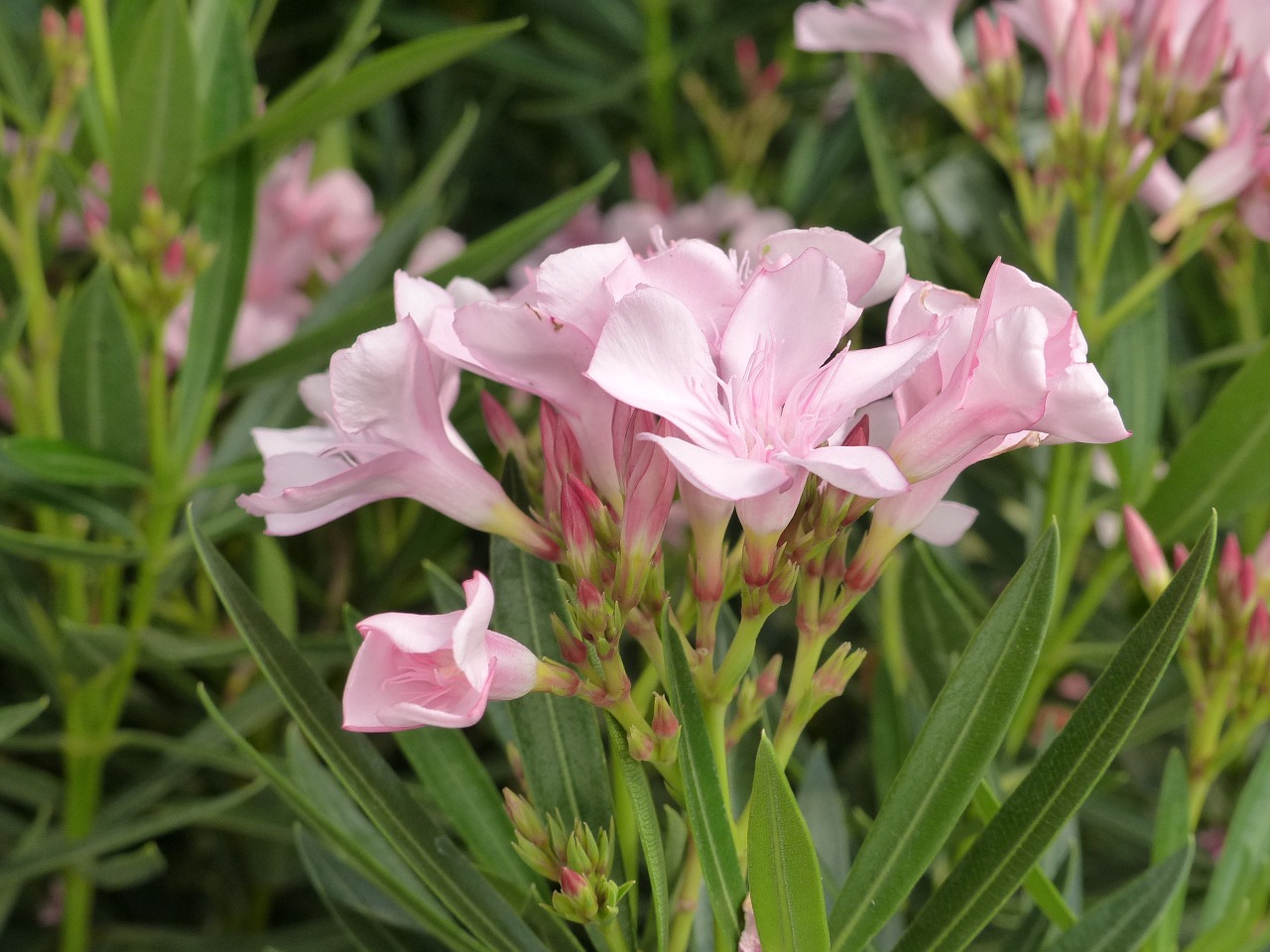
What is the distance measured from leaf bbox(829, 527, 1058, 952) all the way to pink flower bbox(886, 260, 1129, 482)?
54 mm

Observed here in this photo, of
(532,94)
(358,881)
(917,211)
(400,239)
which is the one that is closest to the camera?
(358,881)

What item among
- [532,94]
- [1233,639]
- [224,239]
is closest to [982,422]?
[1233,639]

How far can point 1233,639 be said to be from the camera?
83 cm

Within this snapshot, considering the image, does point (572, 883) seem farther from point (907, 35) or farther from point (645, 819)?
point (907, 35)

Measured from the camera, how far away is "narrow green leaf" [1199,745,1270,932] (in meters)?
0.78

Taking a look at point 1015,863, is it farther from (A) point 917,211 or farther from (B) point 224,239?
(A) point 917,211

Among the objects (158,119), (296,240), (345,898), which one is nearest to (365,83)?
(158,119)

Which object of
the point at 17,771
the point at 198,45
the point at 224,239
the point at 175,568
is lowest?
the point at 17,771

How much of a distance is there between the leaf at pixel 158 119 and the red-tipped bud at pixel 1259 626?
85 centimetres

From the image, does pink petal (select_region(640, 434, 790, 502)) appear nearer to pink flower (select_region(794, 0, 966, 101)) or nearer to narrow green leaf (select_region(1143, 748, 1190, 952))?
narrow green leaf (select_region(1143, 748, 1190, 952))

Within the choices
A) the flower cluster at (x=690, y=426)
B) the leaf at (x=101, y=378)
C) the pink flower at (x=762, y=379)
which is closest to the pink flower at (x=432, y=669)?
the flower cluster at (x=690, y=426)

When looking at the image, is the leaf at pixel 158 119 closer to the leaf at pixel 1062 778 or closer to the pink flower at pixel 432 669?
the pink flower at pixel 432 669

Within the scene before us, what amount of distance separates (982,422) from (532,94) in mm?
1643

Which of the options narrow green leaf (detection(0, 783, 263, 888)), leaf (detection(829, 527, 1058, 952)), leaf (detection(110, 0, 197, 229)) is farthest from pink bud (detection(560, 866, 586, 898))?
leaf (detection(110, 0, 197, 229))
